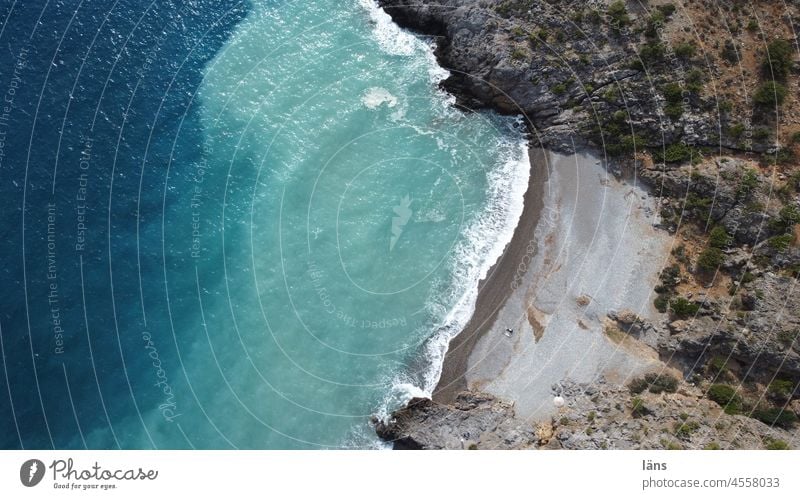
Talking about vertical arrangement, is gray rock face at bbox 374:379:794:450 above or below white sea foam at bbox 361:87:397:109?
below

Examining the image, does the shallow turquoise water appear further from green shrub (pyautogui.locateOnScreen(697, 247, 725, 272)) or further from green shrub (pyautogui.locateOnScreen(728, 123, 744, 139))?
green shrub (pyautogui.locateOnScreen(728, 123, 744, 139))

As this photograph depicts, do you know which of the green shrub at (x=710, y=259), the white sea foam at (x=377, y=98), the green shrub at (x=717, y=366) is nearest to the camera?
the green shrub at (x=717, y=366)

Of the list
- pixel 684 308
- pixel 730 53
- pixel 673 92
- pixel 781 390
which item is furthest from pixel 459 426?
pixel 730 53

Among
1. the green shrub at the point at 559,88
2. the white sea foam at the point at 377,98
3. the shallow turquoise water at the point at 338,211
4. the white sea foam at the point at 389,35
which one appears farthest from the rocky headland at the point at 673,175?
the white sea foam at the point at 377,98

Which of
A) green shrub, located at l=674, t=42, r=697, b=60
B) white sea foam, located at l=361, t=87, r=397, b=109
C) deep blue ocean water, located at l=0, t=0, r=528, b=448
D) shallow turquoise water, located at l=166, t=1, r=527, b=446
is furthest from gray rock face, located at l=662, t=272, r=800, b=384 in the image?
white sea foam, located at l=361, t=87, r=397, b=109

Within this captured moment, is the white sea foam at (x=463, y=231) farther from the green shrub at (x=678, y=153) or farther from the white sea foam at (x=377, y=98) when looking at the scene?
the green shrub at (x=678, y=153)

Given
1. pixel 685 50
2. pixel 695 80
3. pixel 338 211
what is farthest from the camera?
pixel 338 211

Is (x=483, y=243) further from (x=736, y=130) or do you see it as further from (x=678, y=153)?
(x=736, y=130)
